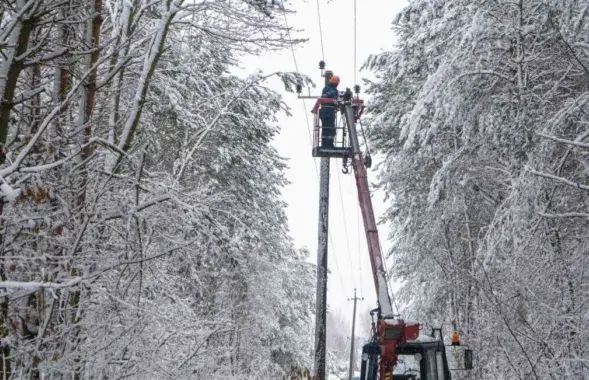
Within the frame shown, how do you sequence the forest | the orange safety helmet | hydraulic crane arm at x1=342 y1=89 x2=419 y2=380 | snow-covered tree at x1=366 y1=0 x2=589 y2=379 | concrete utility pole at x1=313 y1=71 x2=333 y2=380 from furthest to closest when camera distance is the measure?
the orange safety helmet
concrete utility pole at x1=313 y1=71 x2=333 y2=380
snow-covered tree at x1=366 y1=0 x2=589 y2=379
hydraulic crane arm at x1=342 y1=89 x2=419 y2=380
the forest

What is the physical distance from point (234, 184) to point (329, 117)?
22.1 feet

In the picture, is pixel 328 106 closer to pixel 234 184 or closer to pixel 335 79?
pixel 335 79

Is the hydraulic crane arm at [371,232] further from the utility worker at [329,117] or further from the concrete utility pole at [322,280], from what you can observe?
the concrete utility pole at [322,280]

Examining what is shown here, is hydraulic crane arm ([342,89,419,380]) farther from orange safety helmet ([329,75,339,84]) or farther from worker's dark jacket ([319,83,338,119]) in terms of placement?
orange safety helmet ([329,75,339,84])

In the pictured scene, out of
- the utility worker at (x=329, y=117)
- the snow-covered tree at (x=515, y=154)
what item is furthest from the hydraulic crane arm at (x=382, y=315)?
the utility worker at (x=329, y=117)

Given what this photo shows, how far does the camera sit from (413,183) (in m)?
17.2

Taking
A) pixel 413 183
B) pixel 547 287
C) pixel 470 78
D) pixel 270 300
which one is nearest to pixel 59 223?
pixel 547 287

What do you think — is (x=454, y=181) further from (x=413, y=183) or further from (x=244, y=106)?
(x=244, y=106)

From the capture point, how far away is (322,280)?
1073 cm

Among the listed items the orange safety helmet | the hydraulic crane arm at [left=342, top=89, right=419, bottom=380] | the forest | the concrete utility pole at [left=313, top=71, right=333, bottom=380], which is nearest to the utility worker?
the orange safety helmet

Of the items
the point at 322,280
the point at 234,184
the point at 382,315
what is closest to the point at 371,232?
the point at 382,315

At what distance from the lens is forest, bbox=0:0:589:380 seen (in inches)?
140

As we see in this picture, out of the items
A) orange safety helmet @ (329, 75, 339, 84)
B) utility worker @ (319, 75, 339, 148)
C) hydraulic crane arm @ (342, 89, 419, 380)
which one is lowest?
hydraulic crane arm @ (342, 89, 419, 380)

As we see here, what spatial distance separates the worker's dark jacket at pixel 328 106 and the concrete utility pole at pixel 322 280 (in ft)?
3.18
